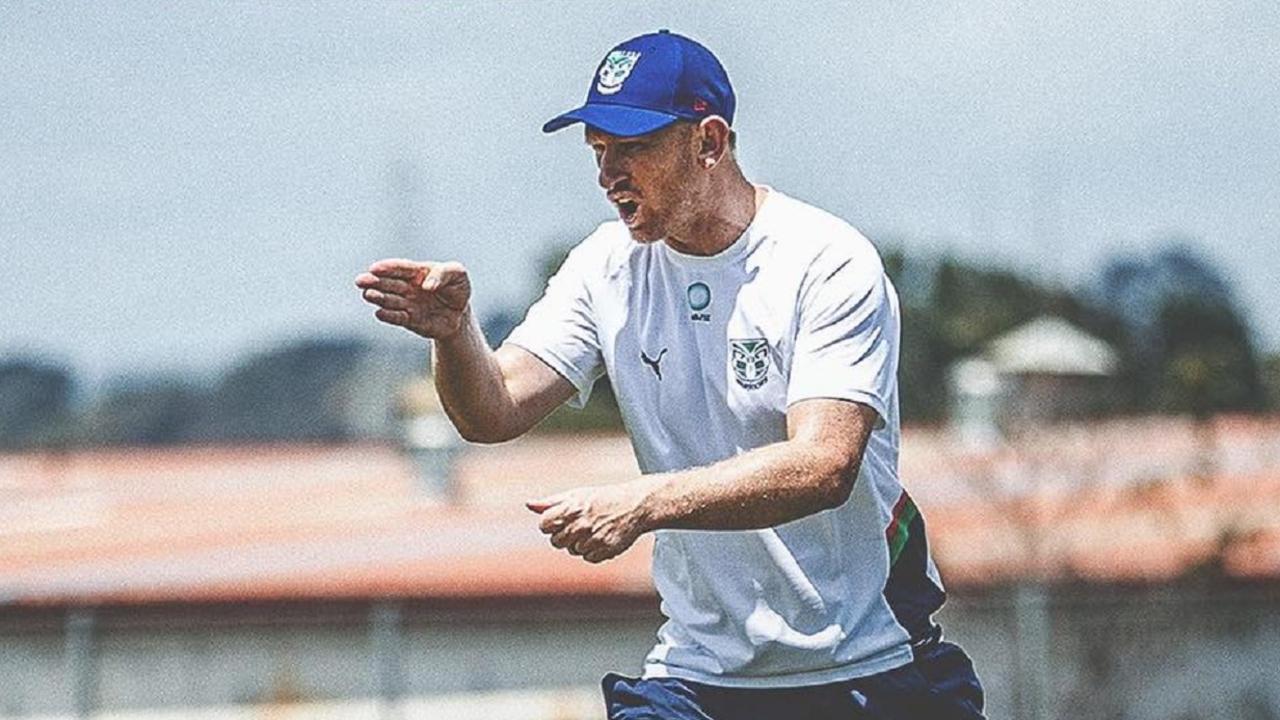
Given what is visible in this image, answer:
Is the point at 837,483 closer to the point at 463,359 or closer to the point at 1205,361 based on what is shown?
the point at 463,359

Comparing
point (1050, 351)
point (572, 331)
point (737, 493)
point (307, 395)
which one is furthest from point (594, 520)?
point (307, 395)

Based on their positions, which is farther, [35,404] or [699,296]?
[35,404]

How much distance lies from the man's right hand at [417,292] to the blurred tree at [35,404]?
2682cm

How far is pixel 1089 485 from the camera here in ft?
67.2

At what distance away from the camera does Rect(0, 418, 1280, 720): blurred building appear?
1617 centimetres

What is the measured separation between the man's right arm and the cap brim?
395mm

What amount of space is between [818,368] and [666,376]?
16.2 inches

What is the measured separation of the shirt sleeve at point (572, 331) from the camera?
19.7 feet

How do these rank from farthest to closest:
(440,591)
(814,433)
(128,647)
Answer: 1. (440,591)
2. (128,647)
3. (814,433)

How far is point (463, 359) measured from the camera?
575 cm

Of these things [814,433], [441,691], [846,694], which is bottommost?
[441,691]

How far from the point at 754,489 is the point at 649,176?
0.76m

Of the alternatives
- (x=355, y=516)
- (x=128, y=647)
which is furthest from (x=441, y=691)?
(x=355, y=516)

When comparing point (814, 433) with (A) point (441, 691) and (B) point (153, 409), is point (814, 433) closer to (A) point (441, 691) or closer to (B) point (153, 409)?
(A) point (441, 691)
